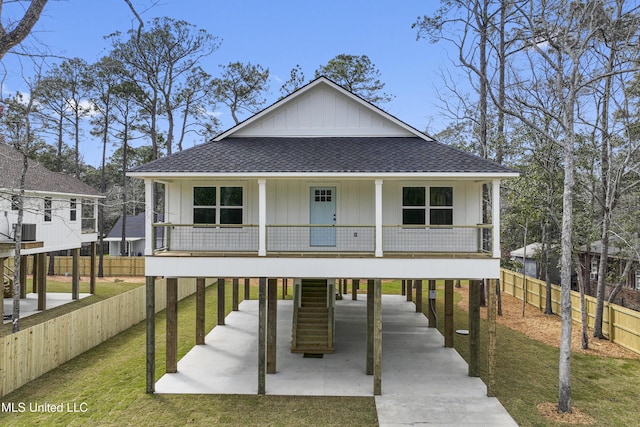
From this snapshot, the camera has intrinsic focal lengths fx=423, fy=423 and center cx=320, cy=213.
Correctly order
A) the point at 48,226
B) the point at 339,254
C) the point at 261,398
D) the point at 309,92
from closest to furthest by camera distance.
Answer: the point at 261,398
the point at 339,254
the point at 309,92
the point at 48,226

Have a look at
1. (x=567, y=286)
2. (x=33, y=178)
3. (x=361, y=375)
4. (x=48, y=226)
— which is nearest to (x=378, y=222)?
(x=361, y=375)

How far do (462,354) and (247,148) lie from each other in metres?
10.4

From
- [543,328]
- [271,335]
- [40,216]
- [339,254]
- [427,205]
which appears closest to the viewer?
[339,254]

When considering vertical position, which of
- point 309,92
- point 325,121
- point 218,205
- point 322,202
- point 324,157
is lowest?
point 218,205

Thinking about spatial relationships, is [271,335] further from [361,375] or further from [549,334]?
[549,334]

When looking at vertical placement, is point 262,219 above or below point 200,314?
above

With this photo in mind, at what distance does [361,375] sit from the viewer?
12820 mm

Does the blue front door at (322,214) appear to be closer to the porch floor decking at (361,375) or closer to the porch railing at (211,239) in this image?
the porch railing at (211,239)

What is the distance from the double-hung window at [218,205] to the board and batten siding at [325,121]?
271 cm

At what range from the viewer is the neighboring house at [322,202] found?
37.8 feet

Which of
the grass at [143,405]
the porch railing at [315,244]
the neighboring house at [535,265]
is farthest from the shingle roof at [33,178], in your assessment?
the neighboring house at [535,265]

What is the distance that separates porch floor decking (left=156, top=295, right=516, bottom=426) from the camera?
10.6 m

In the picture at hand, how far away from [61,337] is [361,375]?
→ 9730 millimetres

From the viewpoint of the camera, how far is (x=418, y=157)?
12.6 m
